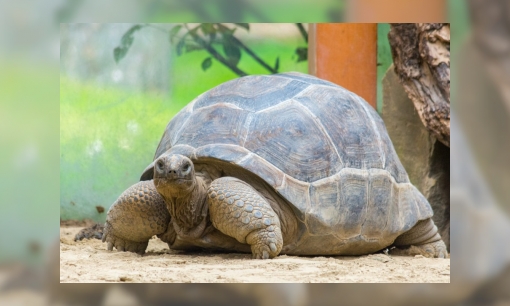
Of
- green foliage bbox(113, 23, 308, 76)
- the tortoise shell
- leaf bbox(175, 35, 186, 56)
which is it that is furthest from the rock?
leaf bbox(175, 35, 186, 56)

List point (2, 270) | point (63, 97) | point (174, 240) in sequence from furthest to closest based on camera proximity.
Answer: point (63, 97)
point (174, 240)
point (2, 270)

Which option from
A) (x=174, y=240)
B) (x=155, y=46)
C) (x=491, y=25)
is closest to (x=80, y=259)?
(x=174, y=240)

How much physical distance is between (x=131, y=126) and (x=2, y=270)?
3462mm

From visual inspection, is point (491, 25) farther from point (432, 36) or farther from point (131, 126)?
Result: point (131, 126)

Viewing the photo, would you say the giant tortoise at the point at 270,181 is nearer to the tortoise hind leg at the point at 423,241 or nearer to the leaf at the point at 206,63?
the tortoise hind leg at the point at 423,241

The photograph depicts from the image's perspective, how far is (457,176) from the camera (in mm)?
2637

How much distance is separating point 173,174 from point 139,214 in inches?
18.0

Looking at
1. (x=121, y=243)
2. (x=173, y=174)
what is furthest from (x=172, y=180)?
(x=121, y=243)

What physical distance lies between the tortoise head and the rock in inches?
107

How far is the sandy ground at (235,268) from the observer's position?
2848 millimetres

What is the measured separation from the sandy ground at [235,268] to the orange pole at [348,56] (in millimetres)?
2057

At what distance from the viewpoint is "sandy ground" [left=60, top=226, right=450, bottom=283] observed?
2.85 metres

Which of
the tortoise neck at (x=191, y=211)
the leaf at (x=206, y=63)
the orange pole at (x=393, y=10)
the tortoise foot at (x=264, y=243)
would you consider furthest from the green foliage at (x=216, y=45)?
the orange pole at (x=393, y=10)

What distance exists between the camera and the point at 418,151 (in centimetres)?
561
